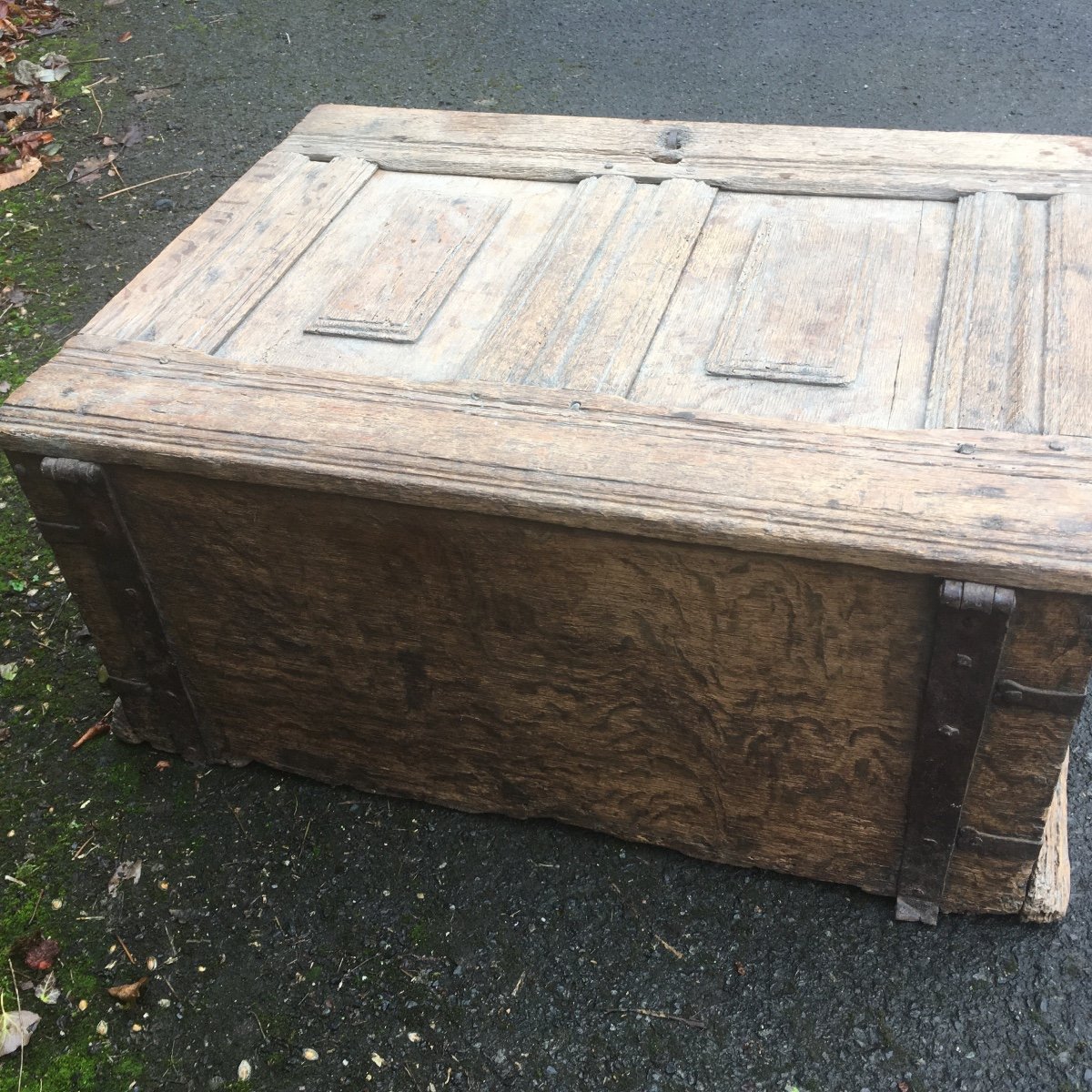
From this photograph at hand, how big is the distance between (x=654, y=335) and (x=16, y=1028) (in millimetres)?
1503

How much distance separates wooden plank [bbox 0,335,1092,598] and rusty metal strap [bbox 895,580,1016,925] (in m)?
0.04

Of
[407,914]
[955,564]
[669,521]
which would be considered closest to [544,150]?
[669,521]

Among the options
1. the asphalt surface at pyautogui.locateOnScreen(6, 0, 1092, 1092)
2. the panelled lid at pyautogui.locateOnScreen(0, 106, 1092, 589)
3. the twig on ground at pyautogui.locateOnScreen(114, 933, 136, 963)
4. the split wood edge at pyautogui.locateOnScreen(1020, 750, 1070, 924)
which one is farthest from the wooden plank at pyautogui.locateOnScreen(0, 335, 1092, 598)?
the twig on ground at pyautogui.locateOnScreen(114, 933, 136, 963)

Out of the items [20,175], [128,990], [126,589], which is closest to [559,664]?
[126,589]

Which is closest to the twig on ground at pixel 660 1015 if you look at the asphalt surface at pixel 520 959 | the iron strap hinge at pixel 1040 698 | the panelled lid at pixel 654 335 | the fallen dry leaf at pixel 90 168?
the asphalt surface at pixel 520 959

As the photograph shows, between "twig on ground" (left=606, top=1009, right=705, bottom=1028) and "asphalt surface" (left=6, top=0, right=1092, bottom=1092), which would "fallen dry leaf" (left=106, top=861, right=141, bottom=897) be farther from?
"twig on ground" (left=606, top=1009, right=705, bottom=1028)

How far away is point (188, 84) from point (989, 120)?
2.99m

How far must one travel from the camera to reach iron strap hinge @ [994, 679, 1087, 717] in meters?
1.48

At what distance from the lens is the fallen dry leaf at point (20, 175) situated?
4.07 metres

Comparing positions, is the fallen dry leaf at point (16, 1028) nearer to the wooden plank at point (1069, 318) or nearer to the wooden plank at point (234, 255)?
the wooden plank at point (234, 255)

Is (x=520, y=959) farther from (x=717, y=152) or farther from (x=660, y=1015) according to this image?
(x=717, y=152)

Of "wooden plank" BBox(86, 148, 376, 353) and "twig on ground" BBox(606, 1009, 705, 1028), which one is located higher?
"wooden plank" BBox(86, 148, 376, 353)

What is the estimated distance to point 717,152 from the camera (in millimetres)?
2240

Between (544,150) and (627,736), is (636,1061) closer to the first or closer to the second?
(627,736)
